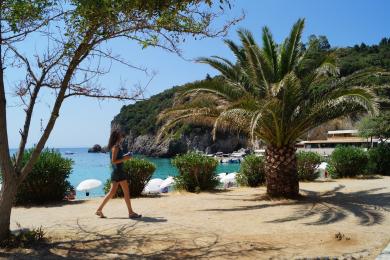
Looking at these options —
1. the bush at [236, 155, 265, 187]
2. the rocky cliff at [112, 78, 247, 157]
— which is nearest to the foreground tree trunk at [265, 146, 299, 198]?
the bush at [236, 155, 265, 187]

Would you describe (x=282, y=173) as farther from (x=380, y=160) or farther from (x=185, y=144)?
(x=185, y=144)

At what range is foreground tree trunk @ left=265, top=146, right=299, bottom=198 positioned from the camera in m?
10.8

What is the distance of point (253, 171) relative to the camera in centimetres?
1464

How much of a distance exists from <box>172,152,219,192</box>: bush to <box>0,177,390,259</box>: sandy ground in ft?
6.75

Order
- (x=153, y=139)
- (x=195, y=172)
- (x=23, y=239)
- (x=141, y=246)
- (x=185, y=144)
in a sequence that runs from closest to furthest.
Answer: (x=23, y=239), (x=141, y=246), (x=195, y=172), (x=153, y=139), (x=185, y=144)

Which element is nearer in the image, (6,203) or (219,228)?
(6,203)

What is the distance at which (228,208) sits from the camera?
9391 mm

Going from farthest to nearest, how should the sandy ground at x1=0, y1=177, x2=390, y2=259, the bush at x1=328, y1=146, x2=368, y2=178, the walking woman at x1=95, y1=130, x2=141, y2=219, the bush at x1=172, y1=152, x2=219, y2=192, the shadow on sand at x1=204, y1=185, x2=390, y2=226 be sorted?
the bush at x1=328, y1=146, x2=368, y2=178
the bush at x1=172, y1=152, x2=219, y2=192
the walking woman at x1=95, y1=130, x2=141, y2=219
the shadow on sand at x1=204, y1=185, x2=390, y2=226
the sandy ground at x1=0, y1=177, x2=390, y2=259

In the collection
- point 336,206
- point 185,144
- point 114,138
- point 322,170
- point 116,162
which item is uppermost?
point 185,144

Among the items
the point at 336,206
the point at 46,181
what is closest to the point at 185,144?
the point at 46,181

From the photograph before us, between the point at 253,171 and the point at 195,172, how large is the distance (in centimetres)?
256

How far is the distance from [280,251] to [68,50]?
4.07m

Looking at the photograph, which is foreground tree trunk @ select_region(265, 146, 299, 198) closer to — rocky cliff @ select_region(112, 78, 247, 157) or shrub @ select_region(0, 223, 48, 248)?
shrub @ select_region(0, 223, 48, 248)

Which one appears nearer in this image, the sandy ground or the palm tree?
the sandy ground
